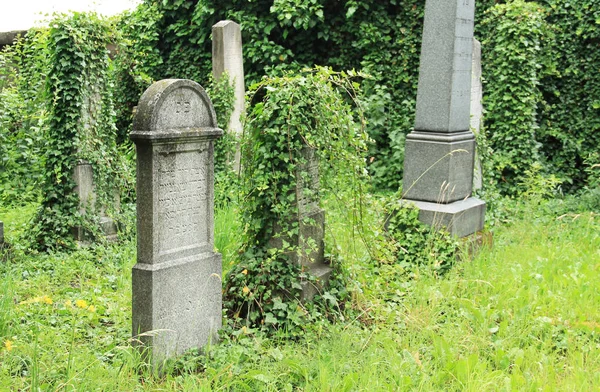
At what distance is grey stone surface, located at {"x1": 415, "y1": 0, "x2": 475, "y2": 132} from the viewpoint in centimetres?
661

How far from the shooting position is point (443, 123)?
6727 mm

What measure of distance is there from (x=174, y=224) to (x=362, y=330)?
61.2 inches

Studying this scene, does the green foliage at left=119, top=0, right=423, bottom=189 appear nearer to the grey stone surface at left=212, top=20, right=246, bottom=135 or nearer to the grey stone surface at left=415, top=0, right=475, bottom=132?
the grey stone surface at left=212, top=20, right=246, bottom=135

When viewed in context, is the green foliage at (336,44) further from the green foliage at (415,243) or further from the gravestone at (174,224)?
the gravestone at (174,224)

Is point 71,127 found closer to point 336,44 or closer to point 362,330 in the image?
point 362,330

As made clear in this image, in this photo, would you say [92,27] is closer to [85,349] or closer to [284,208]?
[284,208]

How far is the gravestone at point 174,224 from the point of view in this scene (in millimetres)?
4266

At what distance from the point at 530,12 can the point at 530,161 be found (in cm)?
207

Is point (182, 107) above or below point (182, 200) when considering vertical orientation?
above

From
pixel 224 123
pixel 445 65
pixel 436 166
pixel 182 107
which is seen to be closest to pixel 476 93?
pixel 445 65

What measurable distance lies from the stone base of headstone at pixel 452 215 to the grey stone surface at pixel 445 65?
72cm

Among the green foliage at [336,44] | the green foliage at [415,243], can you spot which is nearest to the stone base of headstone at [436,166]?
the green foliage at [415,243]

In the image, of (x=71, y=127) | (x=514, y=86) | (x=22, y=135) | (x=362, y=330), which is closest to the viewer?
(x=362, y=330)

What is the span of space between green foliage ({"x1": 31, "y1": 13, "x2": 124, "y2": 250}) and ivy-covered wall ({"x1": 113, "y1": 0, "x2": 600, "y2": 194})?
121 inches
